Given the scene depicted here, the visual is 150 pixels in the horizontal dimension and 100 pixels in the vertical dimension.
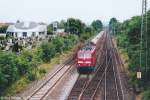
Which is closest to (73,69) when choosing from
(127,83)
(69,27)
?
(127,83)

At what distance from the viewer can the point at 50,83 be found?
4472cm

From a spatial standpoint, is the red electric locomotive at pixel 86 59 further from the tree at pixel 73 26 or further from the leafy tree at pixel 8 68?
the tree at pixel 73 26

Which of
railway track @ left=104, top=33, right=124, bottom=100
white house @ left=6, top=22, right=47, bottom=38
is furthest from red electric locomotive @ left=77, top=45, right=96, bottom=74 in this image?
white house @ left=6, top=22, right=47, bottom=38

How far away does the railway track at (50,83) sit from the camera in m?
37.2

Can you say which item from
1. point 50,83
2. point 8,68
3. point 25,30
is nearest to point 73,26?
point 25,30

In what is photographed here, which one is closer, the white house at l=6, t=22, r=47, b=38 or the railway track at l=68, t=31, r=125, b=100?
the railway track at l=68, t=31, r=125, b=100

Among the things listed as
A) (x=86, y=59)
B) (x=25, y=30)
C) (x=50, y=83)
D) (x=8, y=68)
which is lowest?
(x=50, y=83)

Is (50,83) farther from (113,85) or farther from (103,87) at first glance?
(113,85)

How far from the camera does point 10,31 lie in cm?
11462

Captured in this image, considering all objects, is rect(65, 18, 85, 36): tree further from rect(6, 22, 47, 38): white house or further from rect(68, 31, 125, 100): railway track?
rect(68, 31, 125, 100): railway track

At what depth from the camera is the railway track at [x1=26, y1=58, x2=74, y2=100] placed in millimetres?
37219

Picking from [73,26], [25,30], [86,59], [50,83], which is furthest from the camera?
[73,26]

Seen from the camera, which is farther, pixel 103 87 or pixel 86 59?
pixel 86 59

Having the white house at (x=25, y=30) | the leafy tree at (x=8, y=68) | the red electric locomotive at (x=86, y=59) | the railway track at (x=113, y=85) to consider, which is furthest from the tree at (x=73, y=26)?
the leafy tree at (x=8, y=68)
